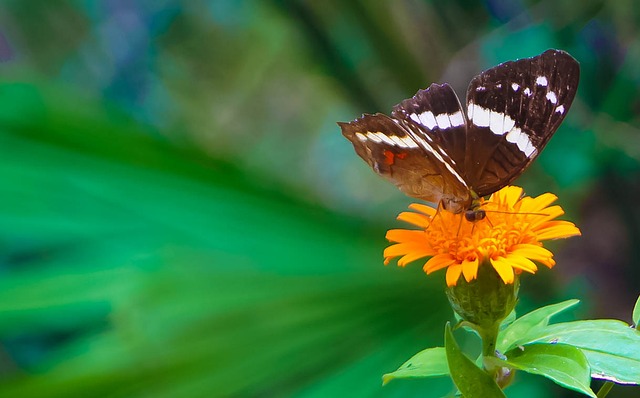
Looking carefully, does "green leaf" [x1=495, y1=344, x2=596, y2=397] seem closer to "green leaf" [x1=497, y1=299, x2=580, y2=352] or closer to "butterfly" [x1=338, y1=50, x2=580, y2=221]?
"green leaf" [x1=497, y1=299, x2=580, y2=352]

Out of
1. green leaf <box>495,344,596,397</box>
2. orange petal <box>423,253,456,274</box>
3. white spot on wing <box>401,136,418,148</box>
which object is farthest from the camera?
white spot on wing <box>401,136,418,148</box>

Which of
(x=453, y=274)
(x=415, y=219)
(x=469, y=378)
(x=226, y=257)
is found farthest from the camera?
(x=226, y=257)

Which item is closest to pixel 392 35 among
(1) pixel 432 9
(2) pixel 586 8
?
(1) pixel 432 9

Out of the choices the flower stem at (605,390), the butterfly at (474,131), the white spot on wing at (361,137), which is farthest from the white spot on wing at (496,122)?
the flower stem at (605,390)

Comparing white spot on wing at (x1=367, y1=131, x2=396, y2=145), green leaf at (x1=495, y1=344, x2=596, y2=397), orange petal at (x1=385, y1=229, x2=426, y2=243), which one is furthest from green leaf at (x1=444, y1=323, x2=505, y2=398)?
white spot on wing at (x1=367, y1=131, x2=396, y2=145)

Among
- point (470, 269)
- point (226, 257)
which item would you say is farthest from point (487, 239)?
point (226, 257)

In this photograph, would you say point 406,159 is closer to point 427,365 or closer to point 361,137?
point 361,137
